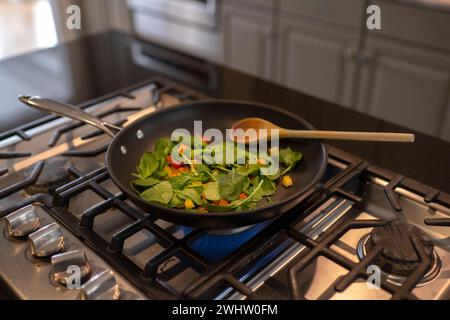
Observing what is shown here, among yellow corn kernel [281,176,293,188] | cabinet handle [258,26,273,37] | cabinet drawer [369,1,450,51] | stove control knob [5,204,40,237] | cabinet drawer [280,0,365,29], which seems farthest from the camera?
cabinet handle [258,26,273,37]

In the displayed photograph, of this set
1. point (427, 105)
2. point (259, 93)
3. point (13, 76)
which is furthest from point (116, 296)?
point (427, 105)

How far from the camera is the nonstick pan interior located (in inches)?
23.6

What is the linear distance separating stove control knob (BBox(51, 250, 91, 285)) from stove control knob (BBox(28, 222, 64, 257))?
34 millimetres

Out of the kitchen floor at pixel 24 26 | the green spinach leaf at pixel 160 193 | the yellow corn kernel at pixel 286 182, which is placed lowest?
the kitchen floor at pixel 24 26

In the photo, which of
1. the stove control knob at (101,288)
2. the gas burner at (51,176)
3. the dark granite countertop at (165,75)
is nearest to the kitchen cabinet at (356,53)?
the dark granite countertop at (165,75)

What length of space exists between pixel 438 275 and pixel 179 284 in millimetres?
337

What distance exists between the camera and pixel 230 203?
0.68 m

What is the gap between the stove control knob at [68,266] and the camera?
584 mm

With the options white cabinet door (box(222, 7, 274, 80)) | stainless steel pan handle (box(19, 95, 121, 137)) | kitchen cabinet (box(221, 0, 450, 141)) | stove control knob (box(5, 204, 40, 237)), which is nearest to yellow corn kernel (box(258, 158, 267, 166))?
stainless steel pan handle (box(19, 95, 121, 137))

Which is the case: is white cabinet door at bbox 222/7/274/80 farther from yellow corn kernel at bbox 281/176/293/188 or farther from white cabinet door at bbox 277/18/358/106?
yellow corn kernel at bbox 281/176/293/188

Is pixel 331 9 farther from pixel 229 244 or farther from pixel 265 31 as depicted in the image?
pixel 229 244

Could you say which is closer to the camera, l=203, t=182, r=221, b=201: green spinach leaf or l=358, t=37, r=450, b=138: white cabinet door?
l=203, t=182, r=221, b=201: green spinach leaf

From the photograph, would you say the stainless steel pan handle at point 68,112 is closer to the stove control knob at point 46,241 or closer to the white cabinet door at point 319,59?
the stove control knob at point 46,241

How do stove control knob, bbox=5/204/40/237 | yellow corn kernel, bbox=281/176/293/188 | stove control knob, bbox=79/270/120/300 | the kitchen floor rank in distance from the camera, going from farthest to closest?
1. the kitchen floor
2. yellow corn kernel, bbox=281/176/293/188
3. stove control knob, bbox=5/204/40/237
4. stove control knob, bbox=79/270/120/300
